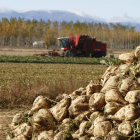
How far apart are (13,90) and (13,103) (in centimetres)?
41

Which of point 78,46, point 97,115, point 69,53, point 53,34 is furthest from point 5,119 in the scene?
point 53,34

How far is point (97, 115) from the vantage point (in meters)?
3.89

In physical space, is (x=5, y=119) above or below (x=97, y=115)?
below

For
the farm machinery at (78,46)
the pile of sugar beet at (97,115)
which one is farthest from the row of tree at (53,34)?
the pile of sugar beet at (97,115)

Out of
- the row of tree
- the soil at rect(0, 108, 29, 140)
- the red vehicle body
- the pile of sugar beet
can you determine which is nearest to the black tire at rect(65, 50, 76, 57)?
the red vehicle body

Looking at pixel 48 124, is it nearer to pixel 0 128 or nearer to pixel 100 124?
pixel 100 124

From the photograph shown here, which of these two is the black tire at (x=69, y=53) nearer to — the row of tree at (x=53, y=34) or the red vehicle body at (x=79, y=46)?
the red vehicle body at (x=79, y=46)

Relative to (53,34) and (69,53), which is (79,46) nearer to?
(69,53)

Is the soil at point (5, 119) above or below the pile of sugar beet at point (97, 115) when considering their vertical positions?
below

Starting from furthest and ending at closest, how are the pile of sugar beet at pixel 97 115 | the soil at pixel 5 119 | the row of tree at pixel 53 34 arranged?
the row of tree at pixel 53 34
the soil at pixel 5 119
the pile of sugar beet at pixel 97 115

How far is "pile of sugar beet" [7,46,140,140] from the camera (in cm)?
347

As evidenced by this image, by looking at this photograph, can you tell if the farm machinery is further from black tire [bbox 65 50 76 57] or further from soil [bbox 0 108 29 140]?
soil [bbox 0 108 29 140]

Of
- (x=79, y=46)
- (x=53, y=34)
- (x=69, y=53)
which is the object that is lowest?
(x=69, y=53)

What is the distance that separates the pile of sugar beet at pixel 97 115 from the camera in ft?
11.4
